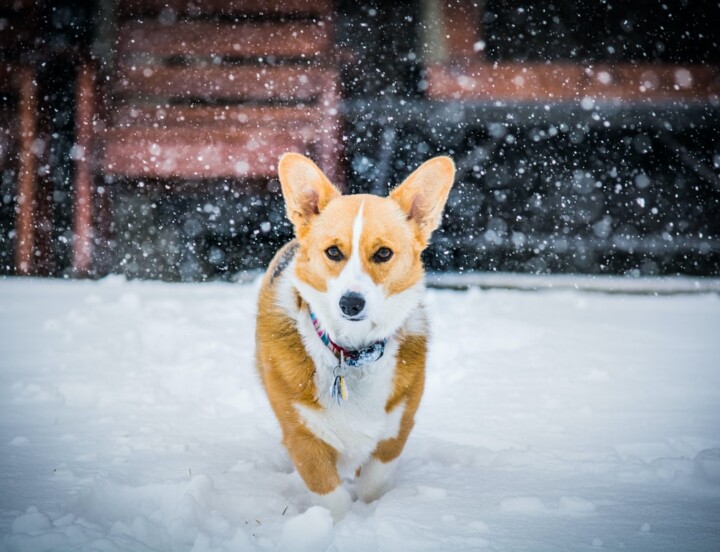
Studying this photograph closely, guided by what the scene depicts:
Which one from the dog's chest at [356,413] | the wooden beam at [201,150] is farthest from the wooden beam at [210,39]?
the dog's chest at [356,413]

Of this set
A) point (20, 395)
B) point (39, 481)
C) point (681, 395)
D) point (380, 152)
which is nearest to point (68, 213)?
point (380, 152)

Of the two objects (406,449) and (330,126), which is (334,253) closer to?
(406,449)

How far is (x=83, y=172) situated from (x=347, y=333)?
5271 mm

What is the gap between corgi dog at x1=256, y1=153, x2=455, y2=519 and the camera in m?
1.97

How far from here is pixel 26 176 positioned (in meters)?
6.29

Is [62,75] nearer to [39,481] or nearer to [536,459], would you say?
[39,481]

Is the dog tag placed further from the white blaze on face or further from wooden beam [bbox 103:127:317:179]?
wooden beam [bbox 103:127:317:179]

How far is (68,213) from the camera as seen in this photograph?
670cm

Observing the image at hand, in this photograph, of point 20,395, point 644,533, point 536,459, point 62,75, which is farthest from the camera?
point 62,75

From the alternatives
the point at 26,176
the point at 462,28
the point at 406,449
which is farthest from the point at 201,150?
the point at 406,449

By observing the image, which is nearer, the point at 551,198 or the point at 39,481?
the point at 39,481

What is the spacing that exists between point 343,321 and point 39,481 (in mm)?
1188

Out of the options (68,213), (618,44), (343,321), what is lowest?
(68,213)

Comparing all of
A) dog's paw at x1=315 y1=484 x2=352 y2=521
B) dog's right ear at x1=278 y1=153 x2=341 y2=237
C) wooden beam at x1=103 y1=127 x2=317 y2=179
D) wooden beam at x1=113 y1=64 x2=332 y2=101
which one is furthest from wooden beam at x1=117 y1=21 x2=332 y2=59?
dog's paw at x1=315 y1=484 x2=352 y2=521
